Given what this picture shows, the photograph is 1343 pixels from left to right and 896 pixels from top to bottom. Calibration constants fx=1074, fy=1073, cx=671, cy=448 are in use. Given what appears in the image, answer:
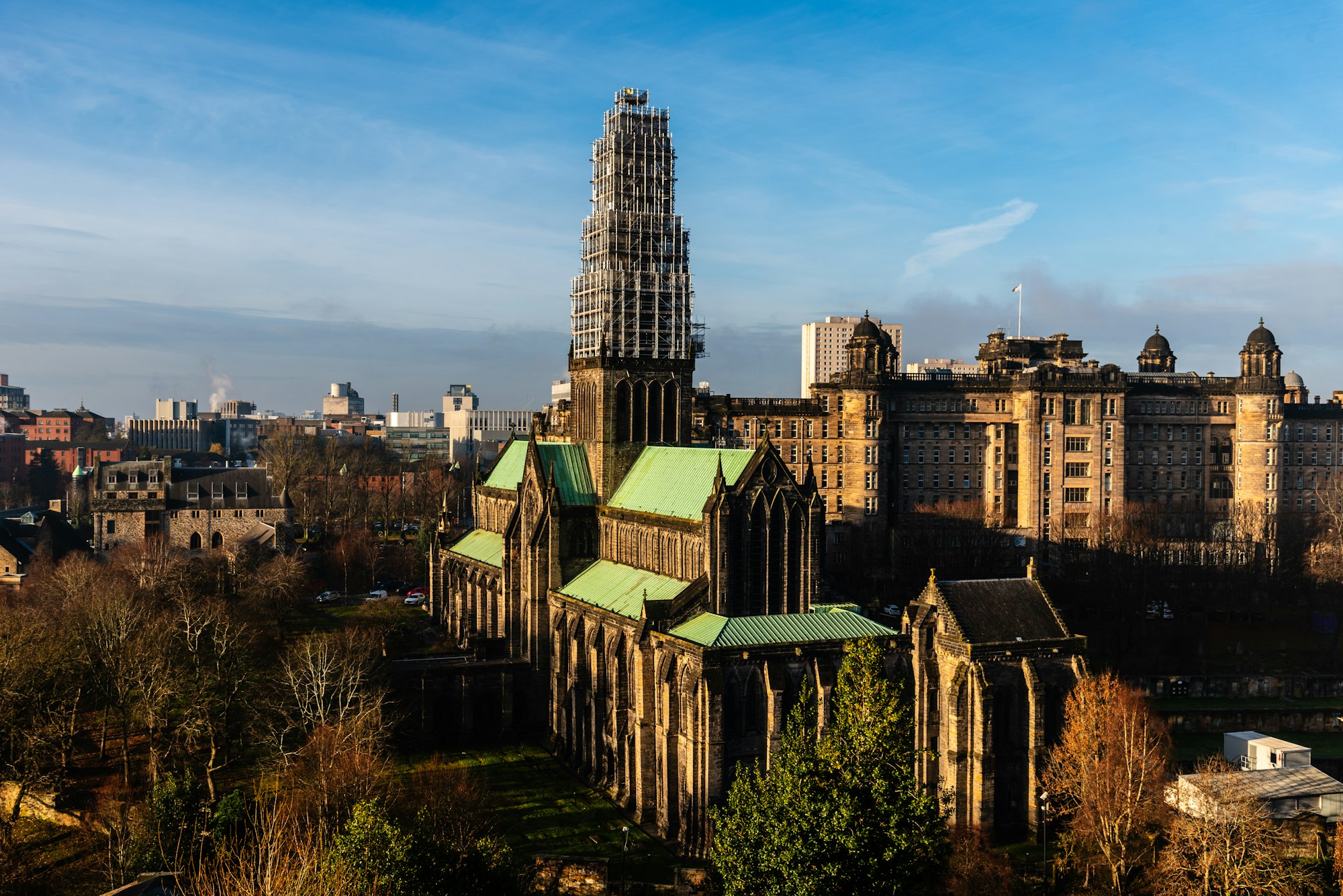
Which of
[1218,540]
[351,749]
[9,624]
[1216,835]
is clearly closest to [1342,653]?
[1218,540]

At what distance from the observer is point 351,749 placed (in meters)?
60.2

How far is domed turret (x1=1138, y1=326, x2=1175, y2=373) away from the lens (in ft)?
514

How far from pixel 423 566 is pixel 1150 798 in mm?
98887

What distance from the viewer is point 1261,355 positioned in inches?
5581

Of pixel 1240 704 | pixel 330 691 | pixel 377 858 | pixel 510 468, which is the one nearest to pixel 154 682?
pixel 330 691

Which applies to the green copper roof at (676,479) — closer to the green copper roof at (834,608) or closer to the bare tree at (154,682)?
the green copper roof at (834,608)

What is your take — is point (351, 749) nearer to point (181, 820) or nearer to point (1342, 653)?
point (181, 820)

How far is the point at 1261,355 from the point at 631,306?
97178 millimetres

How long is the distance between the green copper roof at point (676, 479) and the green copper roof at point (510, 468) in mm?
23424

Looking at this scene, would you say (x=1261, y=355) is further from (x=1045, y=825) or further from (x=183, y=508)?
(x=183, y=508)

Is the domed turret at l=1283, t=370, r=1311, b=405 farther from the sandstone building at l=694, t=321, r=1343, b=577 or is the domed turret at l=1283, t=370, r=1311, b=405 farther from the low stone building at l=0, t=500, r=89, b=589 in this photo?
the low stone building at l=0, t=500, r=89, b=589

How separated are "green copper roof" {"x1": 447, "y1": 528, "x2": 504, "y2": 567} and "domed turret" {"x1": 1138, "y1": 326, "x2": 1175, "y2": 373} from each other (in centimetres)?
10004

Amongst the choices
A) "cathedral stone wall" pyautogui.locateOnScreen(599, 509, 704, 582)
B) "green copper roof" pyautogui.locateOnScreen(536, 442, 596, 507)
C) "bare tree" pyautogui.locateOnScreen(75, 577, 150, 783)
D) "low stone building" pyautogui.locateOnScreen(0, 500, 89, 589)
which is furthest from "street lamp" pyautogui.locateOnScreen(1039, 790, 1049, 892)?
"low stone building" pyautogui.locateOnScreen(0, 500, 89, 589)

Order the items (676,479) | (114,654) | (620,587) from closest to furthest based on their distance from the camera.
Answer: (114,654) → (676,479) → (620,587)
